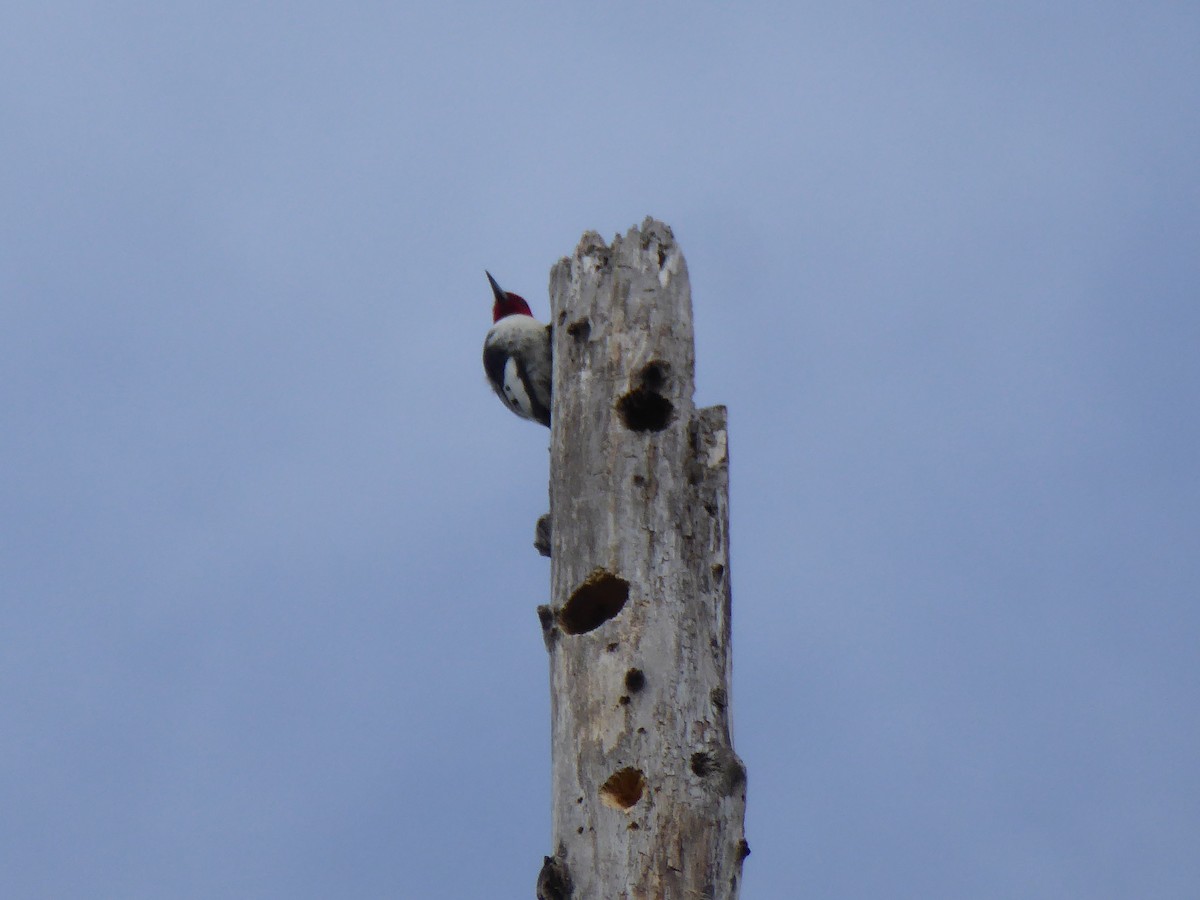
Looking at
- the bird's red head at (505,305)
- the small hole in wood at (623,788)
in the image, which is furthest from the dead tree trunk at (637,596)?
the bird's red head at (505,305)

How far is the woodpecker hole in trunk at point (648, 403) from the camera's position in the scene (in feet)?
16.9

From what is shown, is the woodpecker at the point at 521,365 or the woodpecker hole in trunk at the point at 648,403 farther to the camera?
the woodpecker at the point at 521,365

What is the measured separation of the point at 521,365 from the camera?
6.11 metres

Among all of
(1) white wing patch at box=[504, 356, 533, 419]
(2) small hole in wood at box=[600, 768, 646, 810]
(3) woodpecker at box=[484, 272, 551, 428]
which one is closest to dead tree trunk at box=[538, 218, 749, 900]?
(2) small hole in wood at box=[600, 768, 646, 810]

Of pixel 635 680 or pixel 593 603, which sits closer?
pixel 635 680

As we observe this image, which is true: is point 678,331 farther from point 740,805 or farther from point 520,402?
point 740,805

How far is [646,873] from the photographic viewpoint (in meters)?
4.42

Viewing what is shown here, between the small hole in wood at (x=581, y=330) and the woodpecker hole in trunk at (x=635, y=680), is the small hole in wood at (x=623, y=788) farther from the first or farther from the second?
the small hole in wood at (x=581, y=330)

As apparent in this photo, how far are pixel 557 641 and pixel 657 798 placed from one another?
62 cm

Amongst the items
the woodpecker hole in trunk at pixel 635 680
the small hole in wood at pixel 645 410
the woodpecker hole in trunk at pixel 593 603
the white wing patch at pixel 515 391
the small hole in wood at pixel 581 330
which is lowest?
the woodpecker hole in trunk at pixel 635 680

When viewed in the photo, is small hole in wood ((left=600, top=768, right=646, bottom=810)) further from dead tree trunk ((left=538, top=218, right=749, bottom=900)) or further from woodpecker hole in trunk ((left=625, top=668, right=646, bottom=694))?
woodpecker hole in trunk ((left=625, top=668, right=646, bottom=694))

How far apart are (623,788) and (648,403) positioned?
1259mm

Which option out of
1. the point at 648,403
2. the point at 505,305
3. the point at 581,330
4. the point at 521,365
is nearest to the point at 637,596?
the point at 648,403

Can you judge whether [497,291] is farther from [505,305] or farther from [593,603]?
[593,603]
